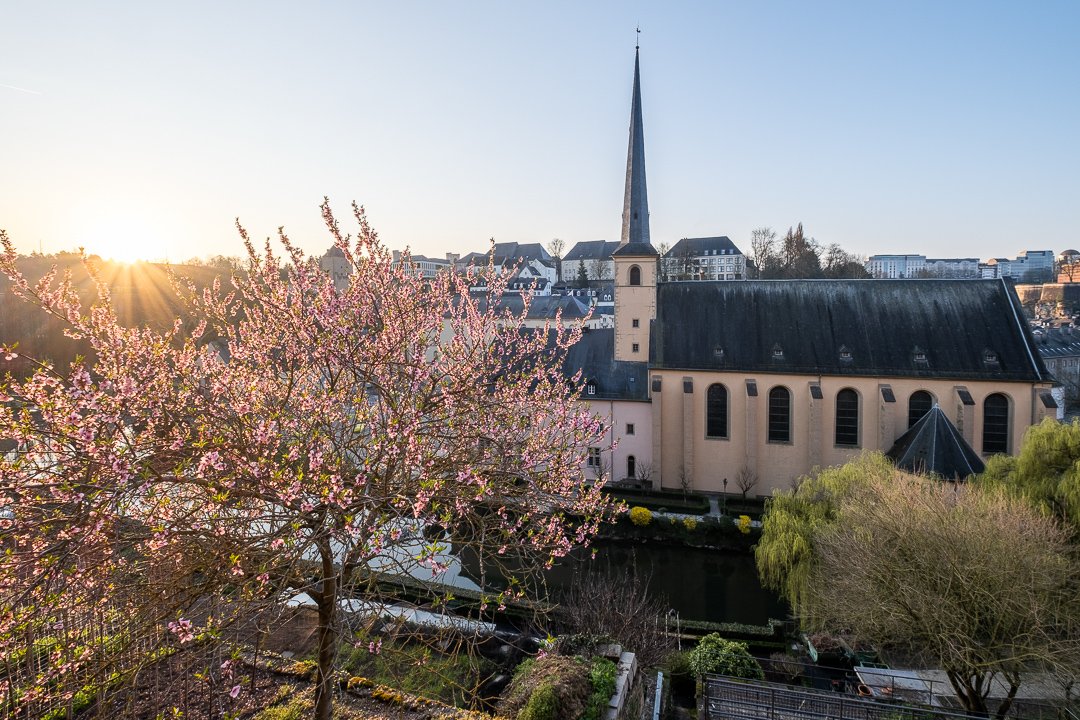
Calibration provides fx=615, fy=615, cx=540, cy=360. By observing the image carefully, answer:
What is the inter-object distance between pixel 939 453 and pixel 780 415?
24.2 ft

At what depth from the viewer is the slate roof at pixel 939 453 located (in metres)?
21.9

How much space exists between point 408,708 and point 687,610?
1362 centimetres

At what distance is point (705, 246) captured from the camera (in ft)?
315

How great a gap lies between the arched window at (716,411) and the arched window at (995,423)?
1059 centimetres

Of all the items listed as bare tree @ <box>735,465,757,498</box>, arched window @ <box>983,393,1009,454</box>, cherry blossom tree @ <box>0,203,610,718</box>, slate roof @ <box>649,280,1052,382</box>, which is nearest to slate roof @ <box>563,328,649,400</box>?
slate roof @ <box>649,280,1052,382</box>

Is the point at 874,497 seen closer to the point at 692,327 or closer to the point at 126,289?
the point at 692,327

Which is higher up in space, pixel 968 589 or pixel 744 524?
pixel 968 589

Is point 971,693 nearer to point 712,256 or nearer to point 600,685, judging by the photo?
point 600,685

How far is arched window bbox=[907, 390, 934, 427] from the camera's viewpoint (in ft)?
88.0

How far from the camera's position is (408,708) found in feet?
30.6

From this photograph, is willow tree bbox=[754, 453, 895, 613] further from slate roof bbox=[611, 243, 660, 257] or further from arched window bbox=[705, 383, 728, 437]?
slate roof bbox=[611, 243, 660, 257]

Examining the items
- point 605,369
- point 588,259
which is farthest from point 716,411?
point 588,259

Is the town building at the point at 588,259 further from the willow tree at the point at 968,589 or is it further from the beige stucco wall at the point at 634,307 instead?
the willow tree at the point at 968,589

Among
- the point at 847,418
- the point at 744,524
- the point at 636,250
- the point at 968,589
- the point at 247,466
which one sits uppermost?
the point at 636,250
